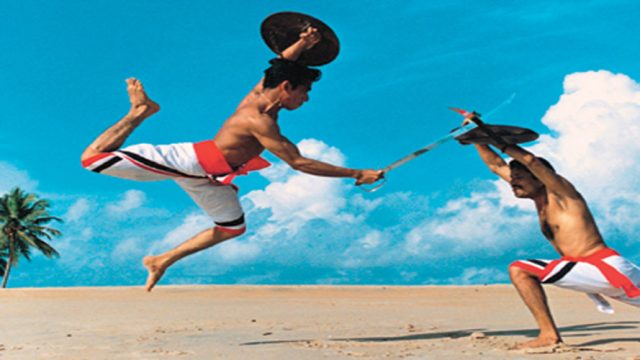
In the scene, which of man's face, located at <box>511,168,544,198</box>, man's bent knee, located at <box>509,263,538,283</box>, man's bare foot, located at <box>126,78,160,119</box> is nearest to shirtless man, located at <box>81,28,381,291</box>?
man's bare foot, located at <box>126,78,160,119</box>

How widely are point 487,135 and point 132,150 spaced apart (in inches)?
131

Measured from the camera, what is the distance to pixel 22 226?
4675 centimetres

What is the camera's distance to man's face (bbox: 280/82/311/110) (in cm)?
659

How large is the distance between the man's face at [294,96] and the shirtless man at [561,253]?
192cm

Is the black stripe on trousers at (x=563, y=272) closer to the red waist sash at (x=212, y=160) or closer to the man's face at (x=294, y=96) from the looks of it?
the man's face at (x=294, y=96)

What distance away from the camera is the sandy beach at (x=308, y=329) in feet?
21.7

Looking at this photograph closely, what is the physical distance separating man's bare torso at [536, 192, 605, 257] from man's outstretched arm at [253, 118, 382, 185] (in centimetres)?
162

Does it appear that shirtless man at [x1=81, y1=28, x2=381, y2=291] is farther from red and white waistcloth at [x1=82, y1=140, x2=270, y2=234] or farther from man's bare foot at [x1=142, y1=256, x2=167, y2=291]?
man's bare foot at [x1=142, y1=256, x2=167, y2=291]

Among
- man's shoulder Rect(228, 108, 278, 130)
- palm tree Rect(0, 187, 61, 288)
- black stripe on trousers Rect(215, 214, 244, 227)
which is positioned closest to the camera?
man's shoulder Rect(228, 108, 278, 130)

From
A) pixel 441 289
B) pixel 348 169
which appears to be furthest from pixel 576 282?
pixel 441 289

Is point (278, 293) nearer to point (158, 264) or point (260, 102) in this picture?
point (158, 264)

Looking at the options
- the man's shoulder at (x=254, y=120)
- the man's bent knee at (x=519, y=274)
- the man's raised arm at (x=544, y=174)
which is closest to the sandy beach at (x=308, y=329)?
the man's bent knee at (x=519, y=274)

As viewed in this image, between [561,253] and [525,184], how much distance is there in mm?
723

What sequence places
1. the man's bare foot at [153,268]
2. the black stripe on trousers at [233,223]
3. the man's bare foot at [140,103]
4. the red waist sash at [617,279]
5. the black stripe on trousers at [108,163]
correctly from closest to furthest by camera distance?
the red waist sash at [617,279] < the black stripe on trousers at [108,163] < the man's bare foot at [140,103] < the black stripe on trousers at [233,223] < the man's bare foot at [153,268]
